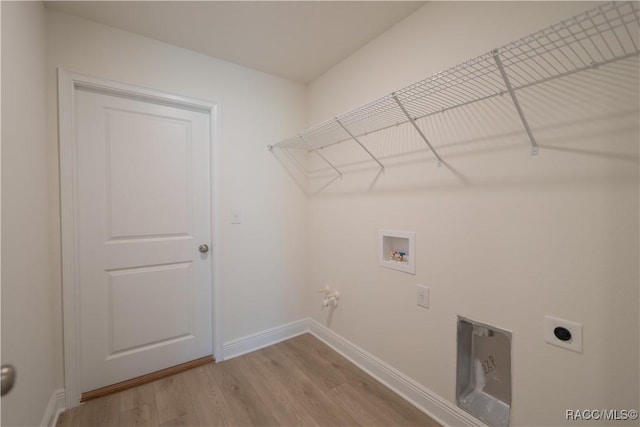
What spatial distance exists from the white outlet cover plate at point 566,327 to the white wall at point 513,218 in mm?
23

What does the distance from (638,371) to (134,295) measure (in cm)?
254

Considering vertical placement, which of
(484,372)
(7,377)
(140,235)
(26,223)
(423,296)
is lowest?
(484,372)

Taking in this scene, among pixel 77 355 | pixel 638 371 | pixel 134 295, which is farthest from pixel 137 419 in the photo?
pixel 638 371

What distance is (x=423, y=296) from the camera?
1.58 m

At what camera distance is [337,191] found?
222cm

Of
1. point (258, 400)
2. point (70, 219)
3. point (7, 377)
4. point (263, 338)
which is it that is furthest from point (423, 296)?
point (70, 219)

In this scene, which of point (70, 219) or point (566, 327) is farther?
point (70, 219)

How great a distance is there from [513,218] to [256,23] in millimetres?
1825

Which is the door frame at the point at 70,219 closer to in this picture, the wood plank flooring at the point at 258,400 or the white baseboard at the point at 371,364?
the wood plank flooring at the point at 258,400

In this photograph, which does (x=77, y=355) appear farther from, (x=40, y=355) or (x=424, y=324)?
(x=424, y=324)

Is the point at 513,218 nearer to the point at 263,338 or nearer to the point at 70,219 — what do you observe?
the point at 263,338

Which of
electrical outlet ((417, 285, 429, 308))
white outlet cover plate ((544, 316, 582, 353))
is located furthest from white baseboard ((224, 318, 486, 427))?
white outlet cover plate ((544, 316, 582, 353))

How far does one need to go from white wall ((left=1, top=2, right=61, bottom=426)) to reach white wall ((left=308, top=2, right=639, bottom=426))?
1.78 meters

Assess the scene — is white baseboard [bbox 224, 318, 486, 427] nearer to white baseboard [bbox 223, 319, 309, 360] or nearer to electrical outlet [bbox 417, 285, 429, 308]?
white baseboard [bbox 223, 319, 309, 360]
